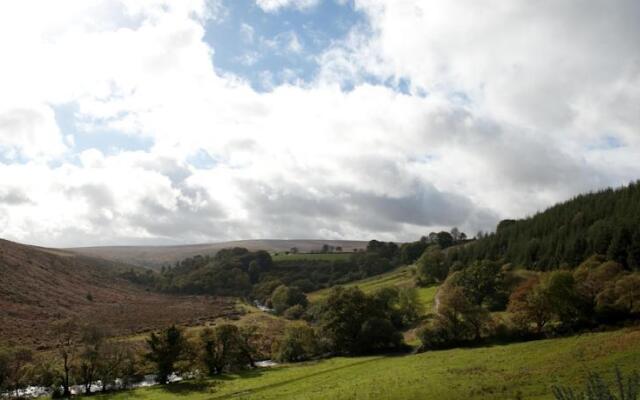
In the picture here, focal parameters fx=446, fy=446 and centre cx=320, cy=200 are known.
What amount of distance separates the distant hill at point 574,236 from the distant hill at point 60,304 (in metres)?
101

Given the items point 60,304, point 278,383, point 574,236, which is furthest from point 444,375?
point 60,304

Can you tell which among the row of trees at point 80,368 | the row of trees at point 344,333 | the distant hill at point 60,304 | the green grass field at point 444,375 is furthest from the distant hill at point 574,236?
the row of trees at point 80,368

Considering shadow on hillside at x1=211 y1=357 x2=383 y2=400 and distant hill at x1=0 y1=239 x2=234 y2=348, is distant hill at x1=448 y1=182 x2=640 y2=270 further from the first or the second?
distant hill at x1=0 y1=239 x2=234 y2=348

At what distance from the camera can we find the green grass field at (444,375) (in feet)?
143

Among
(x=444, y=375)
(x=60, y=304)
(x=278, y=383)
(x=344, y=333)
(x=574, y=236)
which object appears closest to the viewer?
(x=444, y=375)

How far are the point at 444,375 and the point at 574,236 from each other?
95.3 metres

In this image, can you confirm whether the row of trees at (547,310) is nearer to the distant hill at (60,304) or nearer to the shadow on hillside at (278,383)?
the shadow on hillside at (278,383)

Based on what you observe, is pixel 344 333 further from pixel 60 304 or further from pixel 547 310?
pixel 60 304

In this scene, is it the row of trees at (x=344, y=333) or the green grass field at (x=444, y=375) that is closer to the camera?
the green grass field at (x=444, y=375)

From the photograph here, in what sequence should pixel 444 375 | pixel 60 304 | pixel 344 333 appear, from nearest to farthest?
pixel 444 375 < pixel 344 333 < pixel 60 304

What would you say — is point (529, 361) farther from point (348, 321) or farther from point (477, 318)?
point (348, 321)

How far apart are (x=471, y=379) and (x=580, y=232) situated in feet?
321

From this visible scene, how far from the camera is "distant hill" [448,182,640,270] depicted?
107688 mm

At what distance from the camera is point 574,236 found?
12638cm
